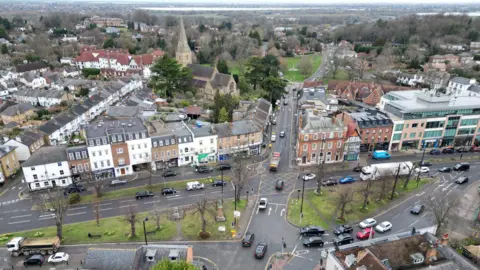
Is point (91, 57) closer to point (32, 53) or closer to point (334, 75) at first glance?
point (32, 53)

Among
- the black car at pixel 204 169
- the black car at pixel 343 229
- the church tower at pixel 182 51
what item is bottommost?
the black car at pixel 204 169

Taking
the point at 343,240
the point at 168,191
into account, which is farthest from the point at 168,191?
the point at 343,240

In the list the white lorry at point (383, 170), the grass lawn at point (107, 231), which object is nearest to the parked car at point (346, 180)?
the white lorry at point (383, 170)

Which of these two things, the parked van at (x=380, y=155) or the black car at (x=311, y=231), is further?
the parked van at (x=380, y=155)

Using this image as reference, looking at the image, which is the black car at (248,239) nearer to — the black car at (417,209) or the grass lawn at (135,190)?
the grass lawn at (135,190)

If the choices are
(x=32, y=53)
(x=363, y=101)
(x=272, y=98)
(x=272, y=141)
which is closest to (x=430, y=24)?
(x=363, y=101)

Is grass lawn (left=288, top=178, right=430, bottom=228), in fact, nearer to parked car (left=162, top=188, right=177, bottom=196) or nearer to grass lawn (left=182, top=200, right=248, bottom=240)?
grass lawn (left=182, top=200, right=248, bottom=240)
